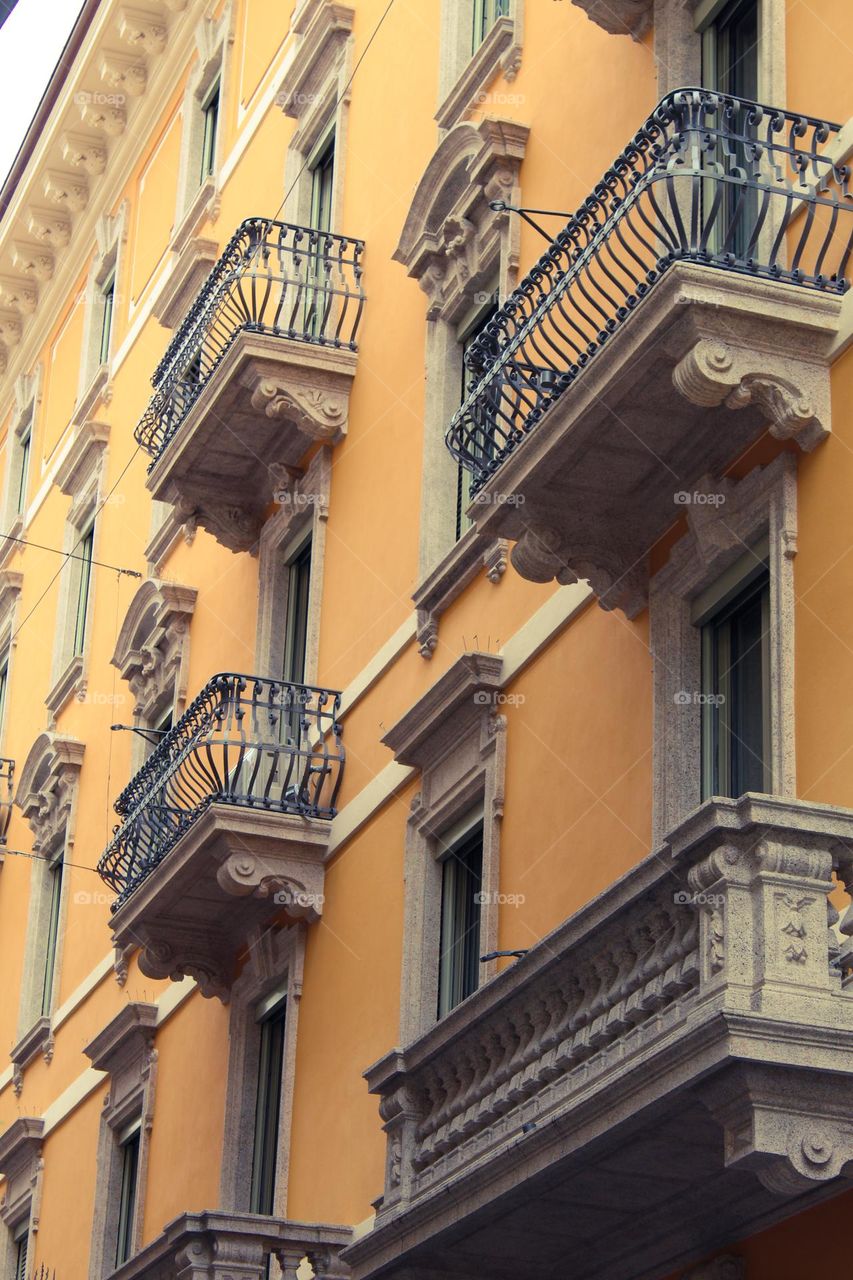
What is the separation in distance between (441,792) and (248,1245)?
116 inches

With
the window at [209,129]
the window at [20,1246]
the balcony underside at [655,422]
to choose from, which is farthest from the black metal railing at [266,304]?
the window at [20,1246]

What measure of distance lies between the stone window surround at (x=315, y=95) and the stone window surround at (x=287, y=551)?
209cm

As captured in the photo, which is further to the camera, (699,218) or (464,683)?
(464,683)

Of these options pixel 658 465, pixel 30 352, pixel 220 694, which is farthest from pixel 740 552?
pixel 30 352

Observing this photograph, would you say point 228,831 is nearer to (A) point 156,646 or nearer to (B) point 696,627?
(B) point 696,627

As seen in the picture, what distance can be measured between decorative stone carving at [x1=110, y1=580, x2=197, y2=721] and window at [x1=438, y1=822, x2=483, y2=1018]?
6720 mm

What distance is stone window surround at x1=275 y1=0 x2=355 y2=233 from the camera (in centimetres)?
2012

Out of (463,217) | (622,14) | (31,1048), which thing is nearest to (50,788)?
(31,1048)

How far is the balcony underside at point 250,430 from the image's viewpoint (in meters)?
18.3

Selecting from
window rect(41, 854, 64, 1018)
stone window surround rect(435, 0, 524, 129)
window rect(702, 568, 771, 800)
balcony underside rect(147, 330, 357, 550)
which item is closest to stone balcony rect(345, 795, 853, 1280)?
window rect(702, 568, 771, 800)

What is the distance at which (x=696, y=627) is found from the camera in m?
12.8

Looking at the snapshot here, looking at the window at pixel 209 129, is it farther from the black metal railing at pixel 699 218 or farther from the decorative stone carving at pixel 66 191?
the black metal railing at pixel 699 218

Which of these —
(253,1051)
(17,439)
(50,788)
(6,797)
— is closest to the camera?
(253,1051)

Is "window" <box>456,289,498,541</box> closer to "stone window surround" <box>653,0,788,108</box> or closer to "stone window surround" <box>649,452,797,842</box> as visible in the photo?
"stone window surround" <box>653,0,788,108</box>
